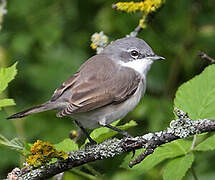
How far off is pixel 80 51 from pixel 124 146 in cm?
334

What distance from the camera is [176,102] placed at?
297 centimetres

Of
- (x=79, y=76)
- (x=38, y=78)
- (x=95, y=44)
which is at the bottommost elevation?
(x=38, y=78)

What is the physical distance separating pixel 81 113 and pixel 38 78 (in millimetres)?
2238

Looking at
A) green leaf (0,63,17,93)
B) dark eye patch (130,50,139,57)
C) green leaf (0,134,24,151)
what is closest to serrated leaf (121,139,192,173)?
green leaf (0,134,24,151)

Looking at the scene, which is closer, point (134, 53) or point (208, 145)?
point (208, 145)

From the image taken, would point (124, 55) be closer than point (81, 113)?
No

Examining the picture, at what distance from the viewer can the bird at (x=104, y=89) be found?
11.0 ft

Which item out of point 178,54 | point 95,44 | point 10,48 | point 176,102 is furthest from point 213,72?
point 10,48

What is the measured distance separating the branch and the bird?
52 centimetres

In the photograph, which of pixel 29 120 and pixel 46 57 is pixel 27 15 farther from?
pixel 29 120

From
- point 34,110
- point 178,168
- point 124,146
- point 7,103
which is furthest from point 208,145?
point 7,103

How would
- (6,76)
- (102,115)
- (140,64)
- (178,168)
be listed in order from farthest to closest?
(140,64)
(102,115)
(6,76)
(178,168)

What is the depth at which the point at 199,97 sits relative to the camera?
3.02 meters

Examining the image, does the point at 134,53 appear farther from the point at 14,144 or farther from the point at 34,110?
the point at 14,144
